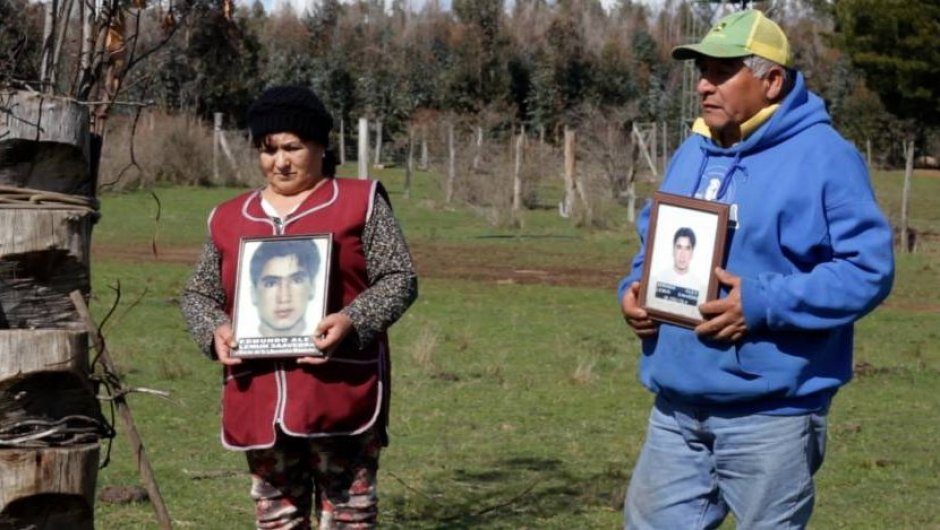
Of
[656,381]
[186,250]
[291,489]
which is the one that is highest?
[656,381]

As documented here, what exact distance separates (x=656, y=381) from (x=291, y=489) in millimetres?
1160

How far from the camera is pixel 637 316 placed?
4539 millimetres

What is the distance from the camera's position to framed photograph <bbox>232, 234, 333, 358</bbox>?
4.69 m

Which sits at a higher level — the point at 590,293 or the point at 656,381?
the point at 656,381

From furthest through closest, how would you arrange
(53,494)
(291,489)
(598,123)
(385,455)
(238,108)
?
(238,108)
(598,123)
(385,455)
(291,489)
(53,494)

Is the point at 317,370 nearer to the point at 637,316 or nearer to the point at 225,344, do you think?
the point at 225,344

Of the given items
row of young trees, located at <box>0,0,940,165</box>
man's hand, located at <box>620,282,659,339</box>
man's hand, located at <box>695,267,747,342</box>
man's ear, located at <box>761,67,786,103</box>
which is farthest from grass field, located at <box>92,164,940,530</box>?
row of young trees, located at <box>0,0,940,165</box>

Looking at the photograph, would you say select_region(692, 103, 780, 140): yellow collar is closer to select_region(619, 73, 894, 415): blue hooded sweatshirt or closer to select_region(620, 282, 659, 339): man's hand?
select_region(619, 73, 894, 415): blue hooded sweatshirt

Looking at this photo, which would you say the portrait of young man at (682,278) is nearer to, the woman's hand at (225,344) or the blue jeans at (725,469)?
the blue jeans at (725,469)

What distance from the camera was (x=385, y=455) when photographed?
29.7 ft

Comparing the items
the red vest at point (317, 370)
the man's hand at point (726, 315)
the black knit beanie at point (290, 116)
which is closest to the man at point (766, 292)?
the man's hand at point (726, 315)

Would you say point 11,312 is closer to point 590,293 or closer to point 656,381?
point 656,381

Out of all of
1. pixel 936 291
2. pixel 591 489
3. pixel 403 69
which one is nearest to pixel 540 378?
pixel 591 489

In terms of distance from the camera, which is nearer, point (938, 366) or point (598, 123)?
point (938, 366)
